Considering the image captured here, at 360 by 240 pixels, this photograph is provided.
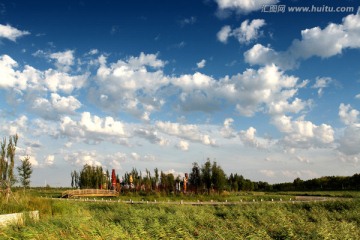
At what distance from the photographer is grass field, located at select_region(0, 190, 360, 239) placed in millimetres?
14781

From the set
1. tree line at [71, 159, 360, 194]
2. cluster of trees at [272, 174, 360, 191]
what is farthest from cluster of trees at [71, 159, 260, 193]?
cluster of trees at [272, 174, 360, 191]

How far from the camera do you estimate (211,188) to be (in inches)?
2303

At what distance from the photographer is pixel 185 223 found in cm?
2200

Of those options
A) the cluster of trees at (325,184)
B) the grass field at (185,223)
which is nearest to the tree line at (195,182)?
the cluster of trees at (325,184)

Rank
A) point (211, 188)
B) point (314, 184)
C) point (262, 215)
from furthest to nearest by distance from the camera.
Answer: point (314, 184) → point (211, 188) → point (262, 215)

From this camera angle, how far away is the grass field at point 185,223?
48.5 ft

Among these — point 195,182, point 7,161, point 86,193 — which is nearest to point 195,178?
point 195,182

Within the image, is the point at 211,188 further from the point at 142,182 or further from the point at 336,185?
the point at 336,185

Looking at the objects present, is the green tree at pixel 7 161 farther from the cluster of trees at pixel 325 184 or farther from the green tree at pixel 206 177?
the cluster of trees at pixel 325 184

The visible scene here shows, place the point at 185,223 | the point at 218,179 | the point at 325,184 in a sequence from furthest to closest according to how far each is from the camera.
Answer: the point at 325,184 → the point at 218,179 → the point at 185,223

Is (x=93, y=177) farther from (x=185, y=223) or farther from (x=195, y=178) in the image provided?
(x=185, y=223)

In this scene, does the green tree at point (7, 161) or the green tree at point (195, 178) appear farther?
the green tree at point (195, 178)

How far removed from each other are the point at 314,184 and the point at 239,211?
6562cm

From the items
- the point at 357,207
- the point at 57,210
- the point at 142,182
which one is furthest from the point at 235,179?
the point at 57,210
